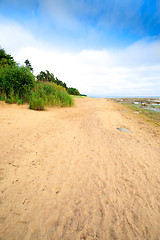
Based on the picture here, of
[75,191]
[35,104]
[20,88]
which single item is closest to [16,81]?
[20,88]

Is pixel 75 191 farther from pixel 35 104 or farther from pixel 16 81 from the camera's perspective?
pixel 16 81

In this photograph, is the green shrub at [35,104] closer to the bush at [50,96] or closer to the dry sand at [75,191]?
the bush at [50,96]

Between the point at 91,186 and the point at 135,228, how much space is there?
78 cm

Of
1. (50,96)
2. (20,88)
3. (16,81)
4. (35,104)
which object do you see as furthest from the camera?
(50,96)

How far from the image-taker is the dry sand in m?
1.27

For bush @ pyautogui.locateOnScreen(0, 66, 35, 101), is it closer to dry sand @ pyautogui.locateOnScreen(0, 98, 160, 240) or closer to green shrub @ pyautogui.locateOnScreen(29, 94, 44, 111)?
green shrub @ pyautogui.locateOnScreen(29, 94, 44, 111)

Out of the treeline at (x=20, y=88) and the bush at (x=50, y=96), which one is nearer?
the treeline at (x=20, y=88)

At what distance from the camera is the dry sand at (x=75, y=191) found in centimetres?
127

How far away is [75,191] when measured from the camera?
5.76 ft

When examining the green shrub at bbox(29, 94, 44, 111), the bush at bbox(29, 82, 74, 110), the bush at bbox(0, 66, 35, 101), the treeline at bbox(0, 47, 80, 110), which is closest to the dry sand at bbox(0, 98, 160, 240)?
the green shrub at bbox(29, 94, 44, 111)

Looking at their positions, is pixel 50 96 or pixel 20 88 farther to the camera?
pixel 50 96

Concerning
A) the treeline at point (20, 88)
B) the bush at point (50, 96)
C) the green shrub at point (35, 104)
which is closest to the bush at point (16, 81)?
the treeline at point (20, 88)

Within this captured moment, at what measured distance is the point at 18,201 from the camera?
1.50 meters

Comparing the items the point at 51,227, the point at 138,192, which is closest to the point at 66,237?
the point at 51,227
